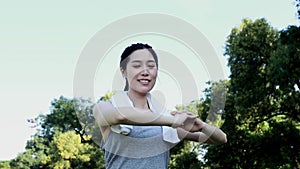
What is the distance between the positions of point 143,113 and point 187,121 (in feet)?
0.87

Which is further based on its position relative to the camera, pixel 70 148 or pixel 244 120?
pixel 70 148

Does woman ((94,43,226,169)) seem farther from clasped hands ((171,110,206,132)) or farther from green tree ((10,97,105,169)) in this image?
green tree ((10,97,105,169))

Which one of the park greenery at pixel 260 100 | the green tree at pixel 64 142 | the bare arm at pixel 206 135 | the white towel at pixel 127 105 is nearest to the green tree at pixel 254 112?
the park greenery at pixel 260 100

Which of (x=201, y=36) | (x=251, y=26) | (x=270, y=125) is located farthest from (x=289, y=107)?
(x=201, y=36)

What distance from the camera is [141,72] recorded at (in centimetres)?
273

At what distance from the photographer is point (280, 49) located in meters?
21.0

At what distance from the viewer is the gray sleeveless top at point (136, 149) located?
2.63 m

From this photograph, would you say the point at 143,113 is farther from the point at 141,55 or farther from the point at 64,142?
the point at 64,142

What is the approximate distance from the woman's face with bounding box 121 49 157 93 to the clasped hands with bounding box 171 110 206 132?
27 cm

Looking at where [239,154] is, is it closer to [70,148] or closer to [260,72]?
[260,72]

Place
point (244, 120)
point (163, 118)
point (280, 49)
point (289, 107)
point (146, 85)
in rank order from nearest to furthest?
point (163, 118)
point (146, 85)
point (280, 49)
point (289, 107)
point (244, 120)

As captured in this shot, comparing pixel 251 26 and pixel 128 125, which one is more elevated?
pixel 251 26

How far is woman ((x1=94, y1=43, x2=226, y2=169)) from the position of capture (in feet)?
8.26

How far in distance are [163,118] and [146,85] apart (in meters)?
0.33
